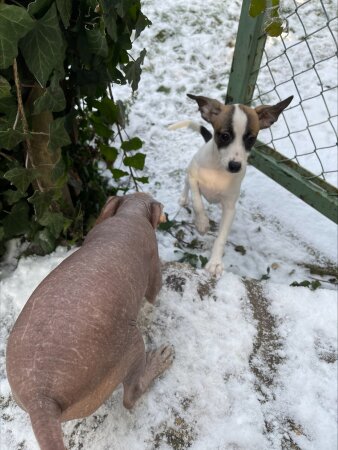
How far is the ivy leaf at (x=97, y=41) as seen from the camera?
166 cm

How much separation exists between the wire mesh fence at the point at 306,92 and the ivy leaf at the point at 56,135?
222 cm

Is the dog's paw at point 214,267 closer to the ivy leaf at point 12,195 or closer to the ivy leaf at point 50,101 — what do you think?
the ivy leaf at point 12,195

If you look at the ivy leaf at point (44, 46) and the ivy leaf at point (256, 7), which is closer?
the ivy leaf at point (44, 46)

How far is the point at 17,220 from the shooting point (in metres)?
2.26

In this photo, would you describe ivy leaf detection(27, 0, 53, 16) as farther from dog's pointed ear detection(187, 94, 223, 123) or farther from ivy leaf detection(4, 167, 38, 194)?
dog's pointed ear detection(187, 94, 223, 123)

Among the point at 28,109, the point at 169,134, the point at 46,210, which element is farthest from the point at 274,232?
the point at 28,109

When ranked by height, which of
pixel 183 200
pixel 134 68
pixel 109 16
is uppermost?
pixel 109 16

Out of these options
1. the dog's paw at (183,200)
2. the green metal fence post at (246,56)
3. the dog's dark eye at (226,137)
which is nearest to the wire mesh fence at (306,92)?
the green metal fence post at (246,56)

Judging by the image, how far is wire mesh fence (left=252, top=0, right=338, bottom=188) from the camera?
384 cm

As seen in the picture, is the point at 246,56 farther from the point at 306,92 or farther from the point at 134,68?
the point at 306,92

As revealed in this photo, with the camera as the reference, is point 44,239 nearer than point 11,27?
No

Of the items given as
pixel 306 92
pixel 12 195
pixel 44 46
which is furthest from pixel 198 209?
pixel 306 92

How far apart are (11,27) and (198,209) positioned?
5.83 ft

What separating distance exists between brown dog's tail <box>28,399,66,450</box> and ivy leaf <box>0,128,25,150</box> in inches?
38.6
